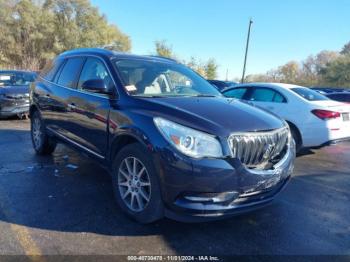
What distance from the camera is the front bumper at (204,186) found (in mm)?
2811

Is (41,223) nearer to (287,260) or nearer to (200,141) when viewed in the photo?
(200,141)

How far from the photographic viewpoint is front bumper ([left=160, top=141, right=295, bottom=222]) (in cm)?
281

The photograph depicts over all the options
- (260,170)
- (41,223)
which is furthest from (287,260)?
(41,223)

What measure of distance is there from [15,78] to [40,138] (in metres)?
6.37

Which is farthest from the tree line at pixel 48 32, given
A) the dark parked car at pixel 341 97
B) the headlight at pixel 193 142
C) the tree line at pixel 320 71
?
the headlight at pixel 193 142

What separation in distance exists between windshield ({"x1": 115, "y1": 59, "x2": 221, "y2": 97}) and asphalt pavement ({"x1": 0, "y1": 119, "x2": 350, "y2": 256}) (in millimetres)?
1464

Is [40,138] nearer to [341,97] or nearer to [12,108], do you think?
[12,108]

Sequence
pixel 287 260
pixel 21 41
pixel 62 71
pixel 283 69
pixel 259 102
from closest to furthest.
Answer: pixel 287 260 < pixel 62 71 < pixel 259 102 < pixel 21 41 < pixel 283 69

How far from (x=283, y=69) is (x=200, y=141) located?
62.0m

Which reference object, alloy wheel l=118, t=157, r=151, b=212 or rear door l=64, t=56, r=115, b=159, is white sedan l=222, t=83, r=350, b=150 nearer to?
rear door l=64, t=56, r=115, b=159

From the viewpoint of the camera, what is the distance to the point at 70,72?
4867 mm

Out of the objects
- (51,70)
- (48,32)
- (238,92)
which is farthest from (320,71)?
(51,70)

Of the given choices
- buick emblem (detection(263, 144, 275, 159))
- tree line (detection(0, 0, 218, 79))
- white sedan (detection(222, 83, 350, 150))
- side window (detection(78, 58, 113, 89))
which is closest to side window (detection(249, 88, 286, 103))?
white sedan (detection(222, 83, 350, 150))

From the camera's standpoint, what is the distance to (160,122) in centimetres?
307
